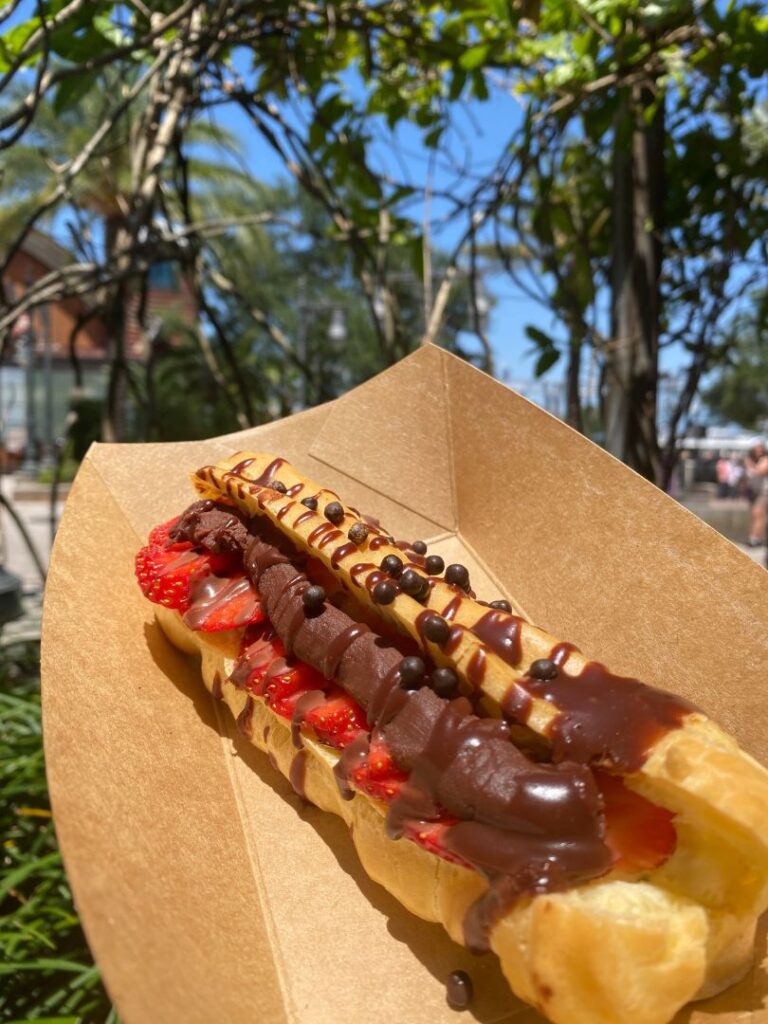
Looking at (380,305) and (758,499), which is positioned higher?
(380,305)

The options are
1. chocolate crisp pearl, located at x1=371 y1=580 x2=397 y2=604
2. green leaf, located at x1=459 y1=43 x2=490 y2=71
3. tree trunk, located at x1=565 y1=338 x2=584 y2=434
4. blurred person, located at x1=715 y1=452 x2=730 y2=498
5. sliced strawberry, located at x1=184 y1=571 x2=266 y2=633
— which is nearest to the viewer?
chocolate crisp pearl, located at x1=371 y1=580 x2=397 y2=604

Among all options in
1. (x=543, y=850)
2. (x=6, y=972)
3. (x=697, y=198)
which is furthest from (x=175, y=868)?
(x=697, y=198)

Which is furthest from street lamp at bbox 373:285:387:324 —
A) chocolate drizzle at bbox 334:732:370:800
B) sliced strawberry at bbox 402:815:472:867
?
sliced strawberry at bbox 402:815:472:867

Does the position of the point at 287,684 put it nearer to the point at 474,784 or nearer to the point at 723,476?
the point at 474,784

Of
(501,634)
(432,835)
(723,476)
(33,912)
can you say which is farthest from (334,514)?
(723,476)

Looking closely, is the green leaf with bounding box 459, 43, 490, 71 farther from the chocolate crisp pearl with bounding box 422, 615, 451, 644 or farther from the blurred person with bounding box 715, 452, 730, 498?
the blurred person with bounding box 715, 452, 730, 498

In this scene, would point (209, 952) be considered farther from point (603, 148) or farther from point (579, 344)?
point (603, 148)
